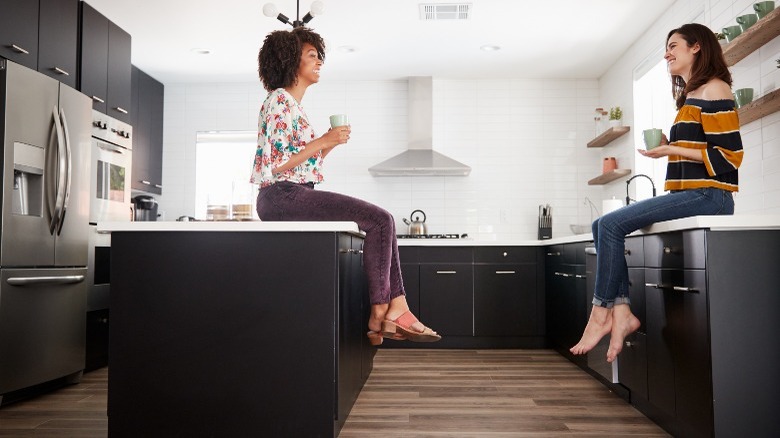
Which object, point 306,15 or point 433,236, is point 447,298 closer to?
point 433,236

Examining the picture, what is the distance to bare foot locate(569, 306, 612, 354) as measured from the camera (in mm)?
2646

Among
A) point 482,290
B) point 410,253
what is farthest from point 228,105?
point 482,290

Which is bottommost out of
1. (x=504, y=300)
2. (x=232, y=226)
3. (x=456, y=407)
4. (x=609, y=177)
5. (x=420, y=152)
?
(x=456, y=407)

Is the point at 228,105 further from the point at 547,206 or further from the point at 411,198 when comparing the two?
the point at 547,206

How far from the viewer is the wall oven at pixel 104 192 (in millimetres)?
3967

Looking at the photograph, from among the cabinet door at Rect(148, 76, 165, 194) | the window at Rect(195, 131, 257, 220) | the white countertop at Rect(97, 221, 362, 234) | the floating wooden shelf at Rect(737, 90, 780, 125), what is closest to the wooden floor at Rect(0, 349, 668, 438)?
the white countertop at Rect(97, 221, 362, 234)

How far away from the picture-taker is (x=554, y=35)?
5008 mm

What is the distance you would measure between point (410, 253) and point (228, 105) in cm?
241

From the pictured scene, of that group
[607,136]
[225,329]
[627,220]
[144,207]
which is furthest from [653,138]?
[144,207]

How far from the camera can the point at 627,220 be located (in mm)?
2572

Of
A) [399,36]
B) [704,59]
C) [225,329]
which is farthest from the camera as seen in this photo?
[399,36]

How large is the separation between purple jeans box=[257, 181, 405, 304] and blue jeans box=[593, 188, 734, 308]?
0.84 m

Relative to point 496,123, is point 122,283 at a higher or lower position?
lower

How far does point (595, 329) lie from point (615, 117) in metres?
3.08
